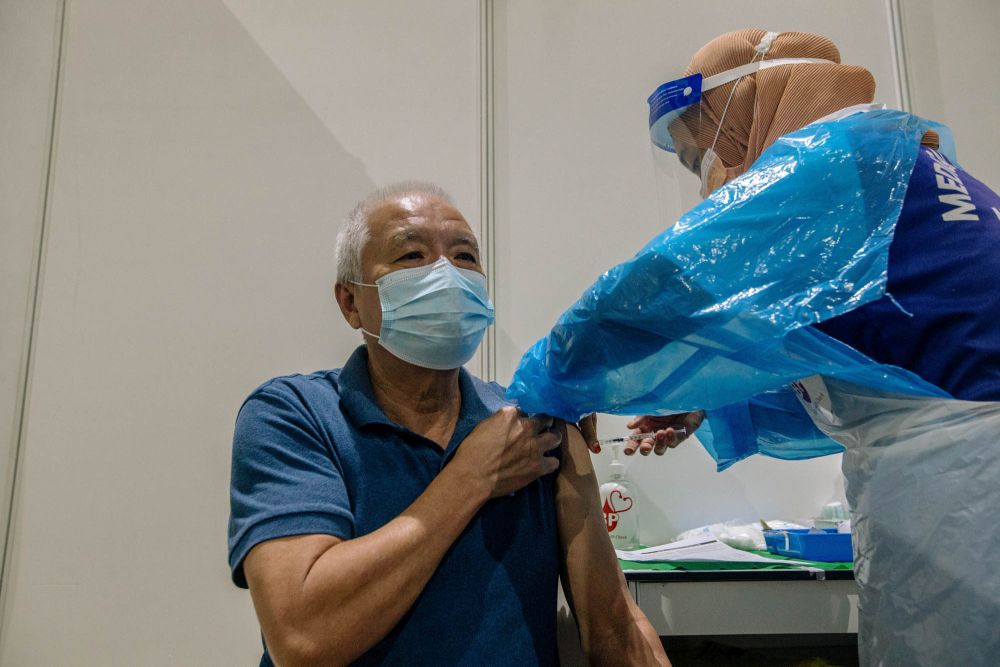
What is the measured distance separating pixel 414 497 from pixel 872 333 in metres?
0.69

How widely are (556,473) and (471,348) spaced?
272mm

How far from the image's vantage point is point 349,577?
0.92 meters

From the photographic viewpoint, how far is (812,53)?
1.11 m

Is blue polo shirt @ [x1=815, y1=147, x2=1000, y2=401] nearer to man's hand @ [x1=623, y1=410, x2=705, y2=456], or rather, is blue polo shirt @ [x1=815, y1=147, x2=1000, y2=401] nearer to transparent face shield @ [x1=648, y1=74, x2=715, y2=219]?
transparent face shield @ [x1=648, y1=74, x2=715, y2=219]

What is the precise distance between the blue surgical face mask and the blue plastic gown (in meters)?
0.35

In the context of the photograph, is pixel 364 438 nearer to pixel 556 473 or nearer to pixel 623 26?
pixel 556 473

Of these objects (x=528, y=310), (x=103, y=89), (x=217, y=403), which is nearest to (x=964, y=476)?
(x=528, y=310)

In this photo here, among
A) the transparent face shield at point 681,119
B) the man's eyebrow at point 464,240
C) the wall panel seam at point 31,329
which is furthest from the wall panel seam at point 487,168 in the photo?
the wall panel seam at point 31,329

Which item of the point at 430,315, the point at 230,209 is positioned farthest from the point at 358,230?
the point at 230,209

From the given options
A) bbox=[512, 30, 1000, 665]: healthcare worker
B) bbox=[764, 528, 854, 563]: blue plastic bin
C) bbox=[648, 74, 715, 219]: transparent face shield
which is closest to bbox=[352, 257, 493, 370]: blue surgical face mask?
bbox=[512, 30, 1000, 665]: healthcare worker

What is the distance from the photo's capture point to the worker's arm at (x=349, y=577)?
902mm

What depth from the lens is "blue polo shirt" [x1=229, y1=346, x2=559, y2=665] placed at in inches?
39.0

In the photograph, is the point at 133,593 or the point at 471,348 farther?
the point at 133,593

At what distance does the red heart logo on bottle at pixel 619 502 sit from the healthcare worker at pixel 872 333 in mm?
980
